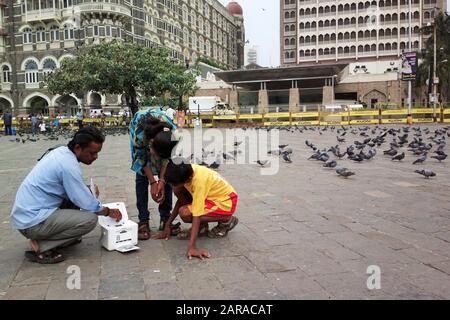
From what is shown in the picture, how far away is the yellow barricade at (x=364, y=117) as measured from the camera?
30781mm

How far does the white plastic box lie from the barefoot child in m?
0.40

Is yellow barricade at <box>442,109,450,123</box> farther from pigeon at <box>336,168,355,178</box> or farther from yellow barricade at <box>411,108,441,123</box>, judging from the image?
pigeon at <box>336,168,355,178</box>

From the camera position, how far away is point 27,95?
4831cm

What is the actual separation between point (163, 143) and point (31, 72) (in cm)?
4992

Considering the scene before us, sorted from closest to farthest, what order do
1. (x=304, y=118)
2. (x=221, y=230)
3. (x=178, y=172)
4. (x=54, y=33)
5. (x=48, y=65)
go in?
(x=178, y=172), (x=221, y=230), (x=304, y=118), (x=54, y=33), (x=48, y=65)

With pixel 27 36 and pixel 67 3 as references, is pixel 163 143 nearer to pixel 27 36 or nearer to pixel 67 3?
pixel 67 3

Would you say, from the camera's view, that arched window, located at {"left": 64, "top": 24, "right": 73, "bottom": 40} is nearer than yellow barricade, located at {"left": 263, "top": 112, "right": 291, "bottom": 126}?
No

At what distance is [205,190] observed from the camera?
396 centimetres

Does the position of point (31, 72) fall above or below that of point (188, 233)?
above

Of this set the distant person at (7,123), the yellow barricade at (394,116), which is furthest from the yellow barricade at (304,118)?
the distant person at (7,123)

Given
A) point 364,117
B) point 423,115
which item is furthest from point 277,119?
point 423,115

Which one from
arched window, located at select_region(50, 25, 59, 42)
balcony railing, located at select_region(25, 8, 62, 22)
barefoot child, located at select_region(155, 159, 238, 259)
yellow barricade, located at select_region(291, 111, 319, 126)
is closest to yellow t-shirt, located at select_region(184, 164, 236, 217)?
barefoot child, located at select_region(155, 159, 238, 259)

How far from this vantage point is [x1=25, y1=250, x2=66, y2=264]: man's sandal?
378cm
